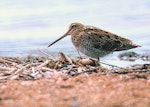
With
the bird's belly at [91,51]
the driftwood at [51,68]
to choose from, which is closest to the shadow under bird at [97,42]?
the bird's belly at [91,51]

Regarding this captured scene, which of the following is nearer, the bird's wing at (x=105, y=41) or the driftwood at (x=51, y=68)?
the driftwood at (x=51, y=68)

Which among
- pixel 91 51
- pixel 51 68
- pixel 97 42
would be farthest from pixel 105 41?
pixel 51 68

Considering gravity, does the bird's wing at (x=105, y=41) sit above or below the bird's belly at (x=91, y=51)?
above

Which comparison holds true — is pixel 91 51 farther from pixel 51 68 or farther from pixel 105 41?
pixel 51 68

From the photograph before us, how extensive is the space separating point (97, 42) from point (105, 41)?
13 cm

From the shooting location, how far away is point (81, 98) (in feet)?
13.4

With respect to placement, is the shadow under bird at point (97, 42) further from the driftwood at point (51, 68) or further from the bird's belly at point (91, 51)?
→ the driftwood at point (51, 68)

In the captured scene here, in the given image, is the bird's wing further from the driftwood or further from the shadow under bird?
the driftwood

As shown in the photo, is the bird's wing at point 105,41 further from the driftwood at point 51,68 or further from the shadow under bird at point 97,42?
the driftwood at point 51,68

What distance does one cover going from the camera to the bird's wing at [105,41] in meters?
6.98

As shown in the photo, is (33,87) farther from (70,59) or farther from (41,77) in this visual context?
(70,59)

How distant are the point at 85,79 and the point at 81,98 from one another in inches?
37.0

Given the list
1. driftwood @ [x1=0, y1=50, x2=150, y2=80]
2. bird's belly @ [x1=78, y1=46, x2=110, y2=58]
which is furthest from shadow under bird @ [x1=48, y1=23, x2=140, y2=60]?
driftwood @ [x1=0, y1=50, x2=150, y2=80]

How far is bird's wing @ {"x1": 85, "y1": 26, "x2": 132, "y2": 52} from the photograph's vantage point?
22.9 ft
